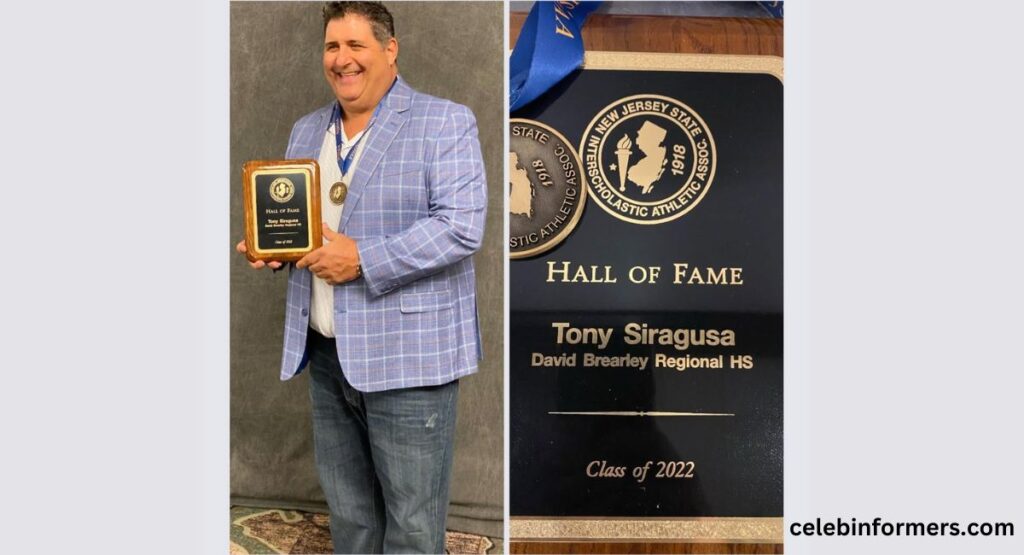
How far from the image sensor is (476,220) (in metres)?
2.58

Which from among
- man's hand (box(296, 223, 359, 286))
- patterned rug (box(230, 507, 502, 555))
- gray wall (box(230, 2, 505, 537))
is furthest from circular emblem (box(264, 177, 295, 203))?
patterned rug (box(230, 507, 502, 555))

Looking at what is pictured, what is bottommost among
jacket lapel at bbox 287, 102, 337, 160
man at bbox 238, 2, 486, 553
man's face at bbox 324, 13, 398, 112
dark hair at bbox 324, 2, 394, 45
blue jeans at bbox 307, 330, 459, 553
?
blue jeans at bbox 307, 330, 459, 553

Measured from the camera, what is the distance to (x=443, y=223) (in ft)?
8.30

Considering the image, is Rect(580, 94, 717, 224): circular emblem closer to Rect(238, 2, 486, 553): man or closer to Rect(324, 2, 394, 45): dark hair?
Rect(238, 2, 486, 553): man

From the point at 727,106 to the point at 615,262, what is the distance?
0.58m

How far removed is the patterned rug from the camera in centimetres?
316

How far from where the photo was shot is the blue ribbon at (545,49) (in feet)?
9.55

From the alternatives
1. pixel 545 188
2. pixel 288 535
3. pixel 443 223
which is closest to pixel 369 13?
pixel 443 223

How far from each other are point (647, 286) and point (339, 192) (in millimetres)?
967

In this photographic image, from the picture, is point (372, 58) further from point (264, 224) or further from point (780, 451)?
point (780, 451)

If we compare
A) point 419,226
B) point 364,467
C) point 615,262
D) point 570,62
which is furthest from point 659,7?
point 364,467

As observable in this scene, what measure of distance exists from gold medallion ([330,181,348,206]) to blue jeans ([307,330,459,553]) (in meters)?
0.39

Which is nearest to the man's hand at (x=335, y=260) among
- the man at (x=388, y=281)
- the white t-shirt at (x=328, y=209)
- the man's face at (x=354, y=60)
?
the man at (x=388, y=281)

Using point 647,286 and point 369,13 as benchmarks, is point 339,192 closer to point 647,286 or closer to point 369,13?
point 369,13
